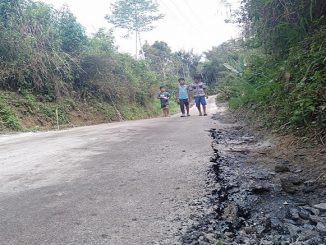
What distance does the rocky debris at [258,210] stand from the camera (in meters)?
1.68

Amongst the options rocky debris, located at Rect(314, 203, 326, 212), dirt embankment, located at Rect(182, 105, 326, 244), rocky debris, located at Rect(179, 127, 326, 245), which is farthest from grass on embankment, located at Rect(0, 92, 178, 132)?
rocky debris, located at Rect(314, 203, 326, 212)

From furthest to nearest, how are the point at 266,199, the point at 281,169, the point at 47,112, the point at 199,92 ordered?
the point at 47,112 < the point at 199,92 < the point at 281,169 < the point at 266,199

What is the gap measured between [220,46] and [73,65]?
42.9 m

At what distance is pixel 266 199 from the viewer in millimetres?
2209

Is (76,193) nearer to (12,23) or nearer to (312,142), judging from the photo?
(312,142)

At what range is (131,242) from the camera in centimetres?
168

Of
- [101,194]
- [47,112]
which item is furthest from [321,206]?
[47,112]

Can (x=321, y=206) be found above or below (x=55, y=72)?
below

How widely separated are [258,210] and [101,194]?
111 centimetres

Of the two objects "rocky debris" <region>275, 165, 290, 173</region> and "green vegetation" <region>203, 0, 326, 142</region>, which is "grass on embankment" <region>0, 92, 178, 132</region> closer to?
"green vegetation" <region>203, 0, 326, 142</region>

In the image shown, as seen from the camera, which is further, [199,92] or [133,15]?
[133,15]

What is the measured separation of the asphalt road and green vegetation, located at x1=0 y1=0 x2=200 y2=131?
7.69 metres

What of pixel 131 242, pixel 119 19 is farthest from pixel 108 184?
pixel 119 19

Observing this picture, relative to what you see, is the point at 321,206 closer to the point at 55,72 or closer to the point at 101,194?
the point at 101,194
